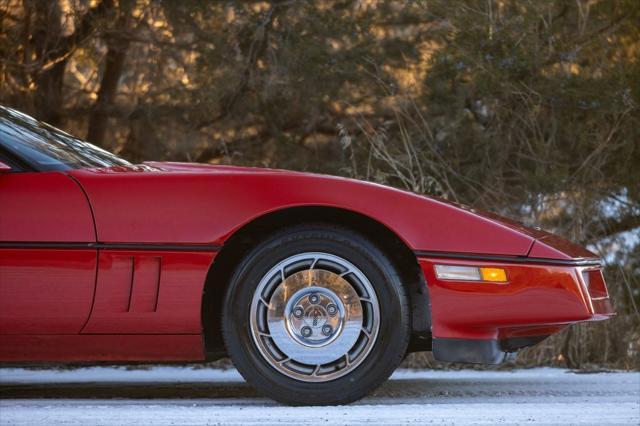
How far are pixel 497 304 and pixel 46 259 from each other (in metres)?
1.66

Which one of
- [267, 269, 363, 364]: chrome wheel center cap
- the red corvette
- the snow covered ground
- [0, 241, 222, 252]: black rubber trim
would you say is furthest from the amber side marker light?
[0, 241, 222, 252]: black rubber trim

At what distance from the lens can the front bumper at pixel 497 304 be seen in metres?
4.04

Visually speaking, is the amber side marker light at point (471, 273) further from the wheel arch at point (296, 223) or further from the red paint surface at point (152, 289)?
the red paint surface at point (152, 289)

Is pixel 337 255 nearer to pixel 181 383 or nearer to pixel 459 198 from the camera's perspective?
pixel 181 383

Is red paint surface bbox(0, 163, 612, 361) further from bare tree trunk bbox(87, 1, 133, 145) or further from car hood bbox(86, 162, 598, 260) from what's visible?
bare tree trunk bbox(87, 1, 133, 145)

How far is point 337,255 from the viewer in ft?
13.5

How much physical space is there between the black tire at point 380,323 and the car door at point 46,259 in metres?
0.55

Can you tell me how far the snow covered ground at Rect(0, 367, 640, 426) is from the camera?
381 centimetres

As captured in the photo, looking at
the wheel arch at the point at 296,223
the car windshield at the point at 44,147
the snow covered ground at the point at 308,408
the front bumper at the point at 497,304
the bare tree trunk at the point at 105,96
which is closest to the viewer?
the snow covered ground at the point at 308,408

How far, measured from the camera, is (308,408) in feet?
13.3

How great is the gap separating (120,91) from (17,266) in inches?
243

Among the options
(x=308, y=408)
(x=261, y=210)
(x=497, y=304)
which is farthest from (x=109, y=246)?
(x=497, y=304)

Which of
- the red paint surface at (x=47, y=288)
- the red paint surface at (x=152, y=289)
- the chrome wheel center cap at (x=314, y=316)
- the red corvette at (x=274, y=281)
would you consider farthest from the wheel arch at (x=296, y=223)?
the red paint surface at (x=47, y=288)

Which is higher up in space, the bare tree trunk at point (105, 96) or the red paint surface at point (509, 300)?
the bare tree trunk at point (105, 96)
